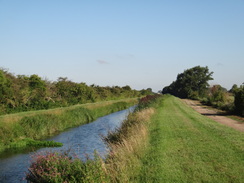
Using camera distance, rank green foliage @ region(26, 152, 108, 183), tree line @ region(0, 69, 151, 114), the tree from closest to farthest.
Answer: green foliage @ region(26, 152, 108, 183), tree line @ region(0, 69, 151, 114), the tree

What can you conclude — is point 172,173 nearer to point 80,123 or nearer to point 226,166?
point 226,166

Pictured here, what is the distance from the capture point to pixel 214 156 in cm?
898

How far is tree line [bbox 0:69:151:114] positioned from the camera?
25250mm

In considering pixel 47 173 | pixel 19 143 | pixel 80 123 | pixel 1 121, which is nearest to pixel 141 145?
pixel 47 173

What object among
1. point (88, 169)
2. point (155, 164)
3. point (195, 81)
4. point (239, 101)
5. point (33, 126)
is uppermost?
point (195, 81)

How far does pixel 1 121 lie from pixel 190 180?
14216 mm

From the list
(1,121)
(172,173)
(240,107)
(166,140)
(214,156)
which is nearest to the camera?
(172,173)

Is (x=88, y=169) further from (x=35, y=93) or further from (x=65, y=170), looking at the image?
(x=35, y=93)

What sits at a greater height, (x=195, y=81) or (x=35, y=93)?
(x=195, y=81)

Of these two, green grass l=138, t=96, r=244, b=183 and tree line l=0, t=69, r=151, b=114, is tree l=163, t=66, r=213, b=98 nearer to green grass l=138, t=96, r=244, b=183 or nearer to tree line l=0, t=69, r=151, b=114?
tree line l=0, t=69, r=151, b=114

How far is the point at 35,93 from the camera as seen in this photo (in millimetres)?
30344

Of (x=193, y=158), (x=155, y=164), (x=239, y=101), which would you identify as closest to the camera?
(x=155, y=164)

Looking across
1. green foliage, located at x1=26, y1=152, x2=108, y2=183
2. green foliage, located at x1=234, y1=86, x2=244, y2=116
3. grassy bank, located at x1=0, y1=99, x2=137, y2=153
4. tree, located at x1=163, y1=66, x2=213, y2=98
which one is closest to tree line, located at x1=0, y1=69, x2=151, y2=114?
grassy bank, located at x1=0, y1=99, x2=137, y2=153

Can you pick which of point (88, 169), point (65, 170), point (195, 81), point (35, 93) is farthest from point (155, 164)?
point (195, 81)
